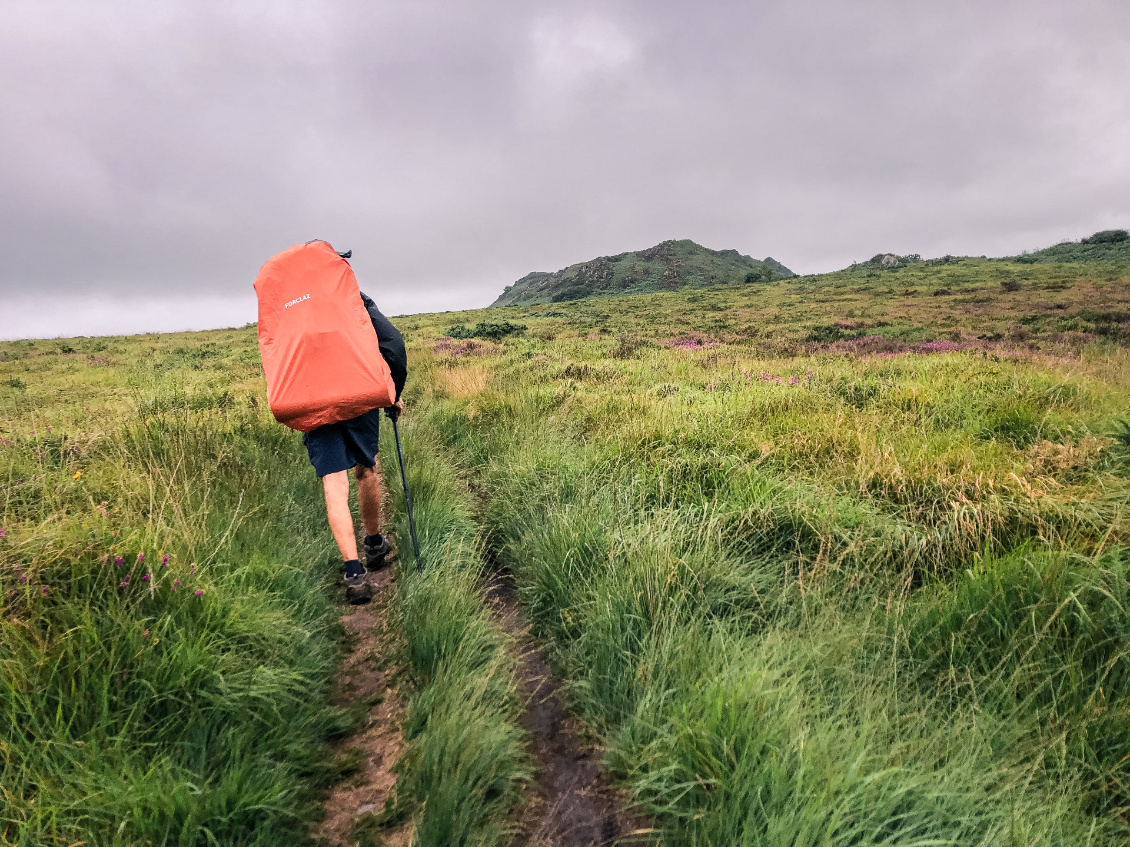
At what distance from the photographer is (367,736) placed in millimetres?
2529

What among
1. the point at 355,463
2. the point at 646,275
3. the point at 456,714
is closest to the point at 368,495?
the point at 355,463

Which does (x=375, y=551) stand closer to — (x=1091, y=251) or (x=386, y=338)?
(x=386, y=338)

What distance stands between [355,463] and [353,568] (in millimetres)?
862

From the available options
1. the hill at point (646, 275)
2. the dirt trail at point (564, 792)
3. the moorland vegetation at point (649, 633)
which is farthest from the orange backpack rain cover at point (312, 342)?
the hill at point (646, 275)

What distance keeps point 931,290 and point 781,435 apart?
1883 inches

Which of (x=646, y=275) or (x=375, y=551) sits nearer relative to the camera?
(x=375, y=551)

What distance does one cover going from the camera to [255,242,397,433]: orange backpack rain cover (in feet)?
11.0

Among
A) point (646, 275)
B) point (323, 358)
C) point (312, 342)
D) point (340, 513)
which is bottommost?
point (340, 513)

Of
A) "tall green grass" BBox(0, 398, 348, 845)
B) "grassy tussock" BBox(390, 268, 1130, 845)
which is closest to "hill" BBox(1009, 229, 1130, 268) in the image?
"grassy tussock" BBox(390, 268, 1130, 845)

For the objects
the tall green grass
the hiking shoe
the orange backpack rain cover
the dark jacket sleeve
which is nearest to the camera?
the tall green grass

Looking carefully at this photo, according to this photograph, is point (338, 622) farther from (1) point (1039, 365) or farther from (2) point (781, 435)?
(1) point (1039, 365)

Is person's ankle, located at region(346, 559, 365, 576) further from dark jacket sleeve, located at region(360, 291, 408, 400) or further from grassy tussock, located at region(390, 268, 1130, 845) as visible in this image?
dark jacket sleeve, located at region(360, 291, 408, 400)

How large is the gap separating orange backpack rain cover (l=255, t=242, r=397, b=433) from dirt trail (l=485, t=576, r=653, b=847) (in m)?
2.30

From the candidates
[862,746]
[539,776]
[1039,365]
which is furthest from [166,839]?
[1039,365]
